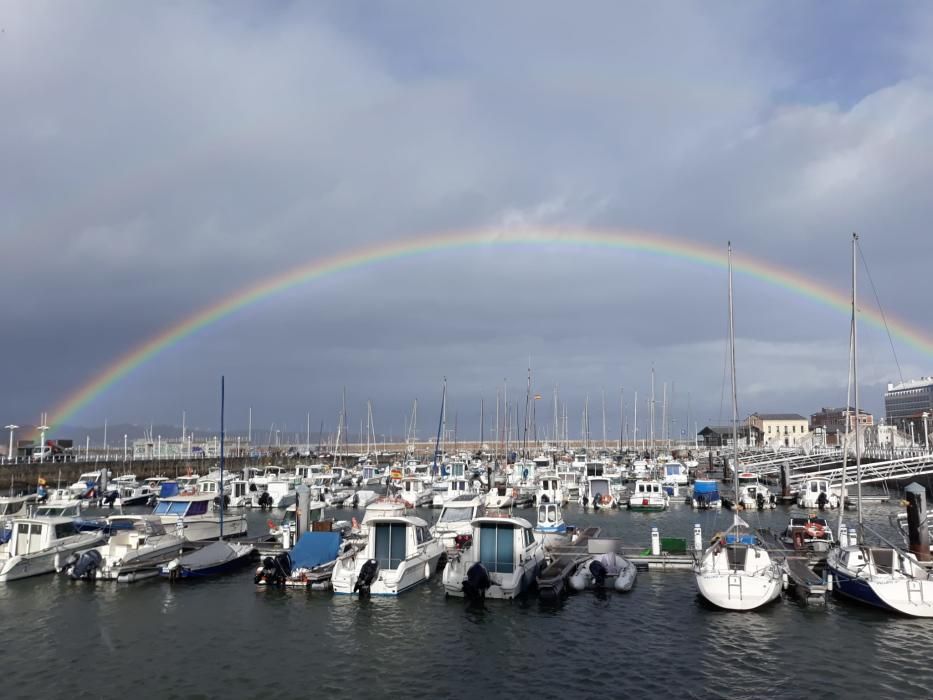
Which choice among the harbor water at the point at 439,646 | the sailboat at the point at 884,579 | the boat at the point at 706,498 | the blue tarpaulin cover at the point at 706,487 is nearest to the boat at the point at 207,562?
the harbor water at the point at 439,646

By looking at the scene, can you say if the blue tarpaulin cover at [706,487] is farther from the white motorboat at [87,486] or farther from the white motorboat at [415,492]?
the white motorboat at [87,486]

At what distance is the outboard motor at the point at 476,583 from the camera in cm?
2902

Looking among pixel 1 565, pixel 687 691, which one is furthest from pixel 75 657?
pixel 687 691

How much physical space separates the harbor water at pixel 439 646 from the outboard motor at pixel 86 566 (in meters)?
1.12

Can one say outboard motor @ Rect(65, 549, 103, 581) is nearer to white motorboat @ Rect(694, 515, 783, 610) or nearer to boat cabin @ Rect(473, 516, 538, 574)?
boat cabin @ Rect(473, 516, 538, 574)

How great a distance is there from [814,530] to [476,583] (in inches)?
878

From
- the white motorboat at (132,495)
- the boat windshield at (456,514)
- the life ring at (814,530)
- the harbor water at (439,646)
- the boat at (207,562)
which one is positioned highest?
the boat windshield at (456,514)

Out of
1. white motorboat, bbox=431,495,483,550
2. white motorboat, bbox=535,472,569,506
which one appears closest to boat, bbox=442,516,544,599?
white motorboat, bbox=431,495,483,550

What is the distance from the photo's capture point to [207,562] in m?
35.2

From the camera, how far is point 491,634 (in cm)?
2544

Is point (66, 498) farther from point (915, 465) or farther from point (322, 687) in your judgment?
point (915, 465)

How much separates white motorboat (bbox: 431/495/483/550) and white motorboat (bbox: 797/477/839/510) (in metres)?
36.1

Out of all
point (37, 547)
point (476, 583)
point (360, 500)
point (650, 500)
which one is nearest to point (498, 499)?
point (650, 500)

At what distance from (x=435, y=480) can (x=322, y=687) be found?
58.4 m
